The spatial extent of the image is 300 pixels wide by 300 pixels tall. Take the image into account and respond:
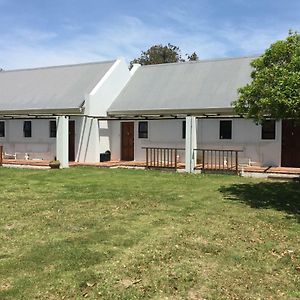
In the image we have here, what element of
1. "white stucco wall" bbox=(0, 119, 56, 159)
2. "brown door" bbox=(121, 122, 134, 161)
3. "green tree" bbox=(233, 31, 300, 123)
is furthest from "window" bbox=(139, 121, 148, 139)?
"green tree" bbox=(233, 31, 300, 123)

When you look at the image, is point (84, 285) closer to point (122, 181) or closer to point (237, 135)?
point (122, 181)

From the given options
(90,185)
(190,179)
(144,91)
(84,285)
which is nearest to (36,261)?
(84,285)

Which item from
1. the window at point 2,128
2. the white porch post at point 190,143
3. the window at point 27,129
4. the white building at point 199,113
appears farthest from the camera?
the window at point 2,128

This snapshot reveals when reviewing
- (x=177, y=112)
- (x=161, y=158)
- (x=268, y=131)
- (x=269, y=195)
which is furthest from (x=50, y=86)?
(x=269, y=195)

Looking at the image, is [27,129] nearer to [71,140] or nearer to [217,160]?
[71,140]

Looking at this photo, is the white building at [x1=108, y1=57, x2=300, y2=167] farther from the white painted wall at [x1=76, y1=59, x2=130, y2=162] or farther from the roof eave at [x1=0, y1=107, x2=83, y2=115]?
the roof eave at [x1=0, y1=107, x2=83, y2=115]

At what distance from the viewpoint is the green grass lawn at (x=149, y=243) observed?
5355 mm

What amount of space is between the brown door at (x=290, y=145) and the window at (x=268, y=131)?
490 millimetres

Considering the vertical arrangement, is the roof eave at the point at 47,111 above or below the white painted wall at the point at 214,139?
above

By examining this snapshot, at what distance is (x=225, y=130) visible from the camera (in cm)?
1991

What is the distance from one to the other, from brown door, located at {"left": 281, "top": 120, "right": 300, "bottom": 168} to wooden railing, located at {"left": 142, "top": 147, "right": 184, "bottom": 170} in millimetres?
4931

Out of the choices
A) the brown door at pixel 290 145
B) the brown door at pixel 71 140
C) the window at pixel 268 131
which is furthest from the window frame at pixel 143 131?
the brown door at pixel 290 145

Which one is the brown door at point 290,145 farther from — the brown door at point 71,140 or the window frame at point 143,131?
the brown door at point 71,140

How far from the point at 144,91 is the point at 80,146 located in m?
4.86
